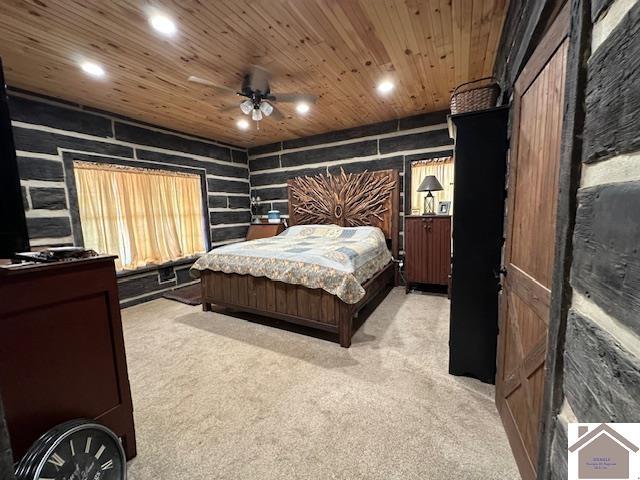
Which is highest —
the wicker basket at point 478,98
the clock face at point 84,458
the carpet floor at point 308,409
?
the wicker basket at point 478,98

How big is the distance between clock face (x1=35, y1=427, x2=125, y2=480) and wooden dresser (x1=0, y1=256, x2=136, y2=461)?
0.18 metres

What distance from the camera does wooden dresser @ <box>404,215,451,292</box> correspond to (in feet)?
11.5

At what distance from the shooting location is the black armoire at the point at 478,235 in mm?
1649

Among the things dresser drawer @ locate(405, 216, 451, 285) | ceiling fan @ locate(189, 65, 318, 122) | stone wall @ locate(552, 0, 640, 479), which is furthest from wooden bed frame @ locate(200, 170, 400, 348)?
stone wall @ locate(552, 0, 640, 479)

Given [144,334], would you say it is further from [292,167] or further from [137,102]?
[292,167]

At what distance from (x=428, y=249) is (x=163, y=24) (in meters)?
3.50

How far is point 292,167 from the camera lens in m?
4.95

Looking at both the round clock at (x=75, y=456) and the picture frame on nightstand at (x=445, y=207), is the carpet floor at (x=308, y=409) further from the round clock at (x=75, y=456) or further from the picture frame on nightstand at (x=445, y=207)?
the picture frame on nightstand at (x=445, y=207)

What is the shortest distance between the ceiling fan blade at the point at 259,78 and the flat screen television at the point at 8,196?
1.79m

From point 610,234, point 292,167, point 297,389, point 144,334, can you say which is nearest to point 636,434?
point 610,234

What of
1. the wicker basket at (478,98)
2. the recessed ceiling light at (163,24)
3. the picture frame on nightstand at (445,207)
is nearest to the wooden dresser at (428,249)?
the picture frame on nightstand at (445,207)

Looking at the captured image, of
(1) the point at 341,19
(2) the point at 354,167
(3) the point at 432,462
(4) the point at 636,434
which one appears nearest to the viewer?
(4) the point at 636,434

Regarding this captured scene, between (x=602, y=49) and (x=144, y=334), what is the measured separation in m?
3.52

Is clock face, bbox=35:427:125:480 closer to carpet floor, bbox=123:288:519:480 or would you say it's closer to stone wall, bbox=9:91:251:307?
carpet floor, bbox=123:288:519:480
